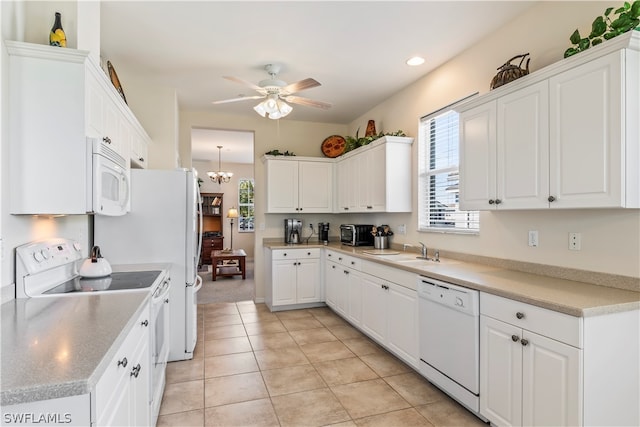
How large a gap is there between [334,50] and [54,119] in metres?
2.27

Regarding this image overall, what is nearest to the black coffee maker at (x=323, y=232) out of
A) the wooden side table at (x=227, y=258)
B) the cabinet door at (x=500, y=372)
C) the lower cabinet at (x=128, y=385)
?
the wooden side table at (x=227, y=258)

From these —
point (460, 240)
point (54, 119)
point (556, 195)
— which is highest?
point (54, 119)

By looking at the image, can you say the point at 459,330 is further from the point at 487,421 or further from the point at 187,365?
the point at 187,365

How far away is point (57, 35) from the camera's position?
72.8 inches

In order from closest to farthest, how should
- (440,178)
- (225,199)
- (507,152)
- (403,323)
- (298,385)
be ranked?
(507,152), (298,385), (403,323), (440,178), (225,199)

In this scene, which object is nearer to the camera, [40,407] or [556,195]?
[40,407]

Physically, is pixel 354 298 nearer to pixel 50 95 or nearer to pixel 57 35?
pixel 50 95

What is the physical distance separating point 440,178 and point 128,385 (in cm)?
316

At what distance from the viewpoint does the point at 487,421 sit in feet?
6.98

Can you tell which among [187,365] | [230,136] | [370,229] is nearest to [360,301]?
[370,229]

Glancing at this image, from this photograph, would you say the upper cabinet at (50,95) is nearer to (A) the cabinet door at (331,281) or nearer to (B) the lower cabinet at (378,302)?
(B) the lower cabinet at (378,302)

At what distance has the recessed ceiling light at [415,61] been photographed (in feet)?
10.7

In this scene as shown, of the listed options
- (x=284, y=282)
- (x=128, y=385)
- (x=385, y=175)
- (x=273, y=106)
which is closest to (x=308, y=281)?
(x=284, y=282)

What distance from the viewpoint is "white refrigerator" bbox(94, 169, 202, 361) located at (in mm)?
2982
